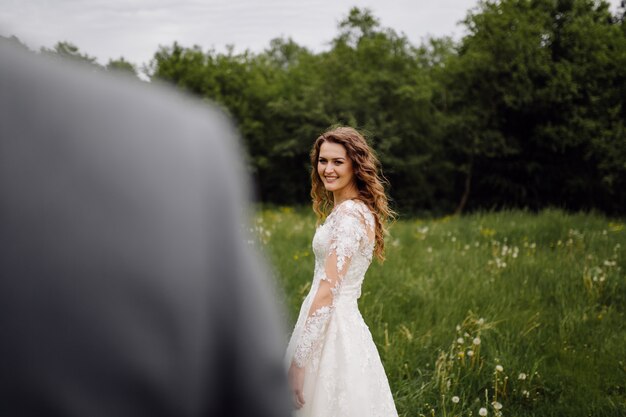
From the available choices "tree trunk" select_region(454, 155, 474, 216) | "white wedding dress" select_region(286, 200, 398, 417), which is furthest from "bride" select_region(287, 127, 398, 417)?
"tree trunk" select_region(454, 155, 474, 216)

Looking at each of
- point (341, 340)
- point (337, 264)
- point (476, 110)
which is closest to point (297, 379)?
point (341, 340)

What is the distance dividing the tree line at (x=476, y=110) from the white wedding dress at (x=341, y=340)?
51.9 feet

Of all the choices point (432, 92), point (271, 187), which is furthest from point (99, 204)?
point (271, 187)

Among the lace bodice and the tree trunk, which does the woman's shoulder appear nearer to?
the lace bodice

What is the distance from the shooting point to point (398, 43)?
21.6 m

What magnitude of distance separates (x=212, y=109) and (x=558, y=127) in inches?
808

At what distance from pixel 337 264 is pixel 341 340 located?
39cm

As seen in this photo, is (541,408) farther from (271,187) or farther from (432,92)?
(271,187)

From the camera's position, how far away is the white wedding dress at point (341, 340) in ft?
8.04

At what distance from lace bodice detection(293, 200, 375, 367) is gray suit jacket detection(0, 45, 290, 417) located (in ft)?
6.92

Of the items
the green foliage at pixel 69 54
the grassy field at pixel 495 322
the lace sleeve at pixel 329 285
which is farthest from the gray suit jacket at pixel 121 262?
the grassy field at pixel 495 322

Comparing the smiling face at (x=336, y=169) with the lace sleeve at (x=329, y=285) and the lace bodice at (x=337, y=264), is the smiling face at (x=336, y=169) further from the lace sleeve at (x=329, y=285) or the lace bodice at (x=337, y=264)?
the lace sleeve at (x=329, y=285)

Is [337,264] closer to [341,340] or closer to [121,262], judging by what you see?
[341,340]

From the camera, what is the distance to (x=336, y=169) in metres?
2.78
